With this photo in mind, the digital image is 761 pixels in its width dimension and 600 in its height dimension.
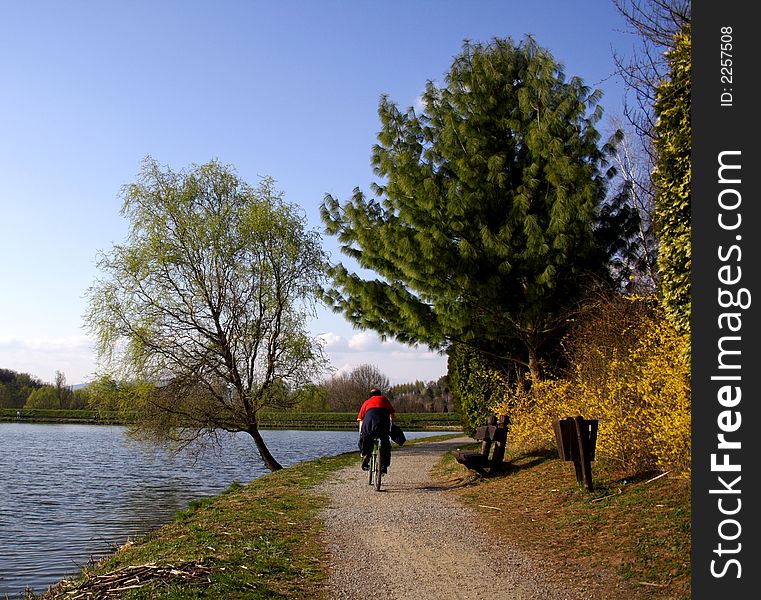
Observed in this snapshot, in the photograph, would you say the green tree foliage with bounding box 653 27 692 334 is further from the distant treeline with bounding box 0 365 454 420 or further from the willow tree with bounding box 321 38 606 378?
the distant treeline with bounding box 0 365 454 420

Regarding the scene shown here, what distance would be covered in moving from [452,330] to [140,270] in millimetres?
A: 9978

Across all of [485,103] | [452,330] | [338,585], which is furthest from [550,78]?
[338,585]

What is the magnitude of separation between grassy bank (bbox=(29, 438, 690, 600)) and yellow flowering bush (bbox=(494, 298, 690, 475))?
515 mm

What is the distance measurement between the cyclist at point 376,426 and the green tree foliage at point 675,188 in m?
7.05

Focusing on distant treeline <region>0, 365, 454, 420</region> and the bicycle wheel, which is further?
distant treeline <region>0, 365, 454, 420</region>

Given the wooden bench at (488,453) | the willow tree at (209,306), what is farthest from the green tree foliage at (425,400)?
the wooden bench at (488,453)

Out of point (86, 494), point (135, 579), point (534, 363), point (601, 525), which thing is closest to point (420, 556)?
point (601, 525)

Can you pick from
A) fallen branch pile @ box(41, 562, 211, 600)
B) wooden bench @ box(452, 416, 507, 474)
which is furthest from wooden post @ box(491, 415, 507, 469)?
fallen branch pile @ box(41, 562, 211, 600)

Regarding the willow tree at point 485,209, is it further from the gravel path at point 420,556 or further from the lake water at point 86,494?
the lake water at point 86,494

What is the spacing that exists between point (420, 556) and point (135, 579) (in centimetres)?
292

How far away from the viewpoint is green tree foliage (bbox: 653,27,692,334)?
657 centimetres

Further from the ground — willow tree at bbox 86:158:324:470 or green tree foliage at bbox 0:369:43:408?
willow tree at bbox 86:158:324:470

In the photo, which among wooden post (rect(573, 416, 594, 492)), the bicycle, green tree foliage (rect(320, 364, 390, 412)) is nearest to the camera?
wooden post (rect(573, 416, 594, 492))

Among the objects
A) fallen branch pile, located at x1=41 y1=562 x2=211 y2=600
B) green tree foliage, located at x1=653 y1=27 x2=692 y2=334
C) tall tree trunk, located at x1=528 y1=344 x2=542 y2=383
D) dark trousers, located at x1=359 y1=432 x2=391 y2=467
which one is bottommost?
fallen branch pile, located at x1=41 y1=562 x2=211 y2=600
